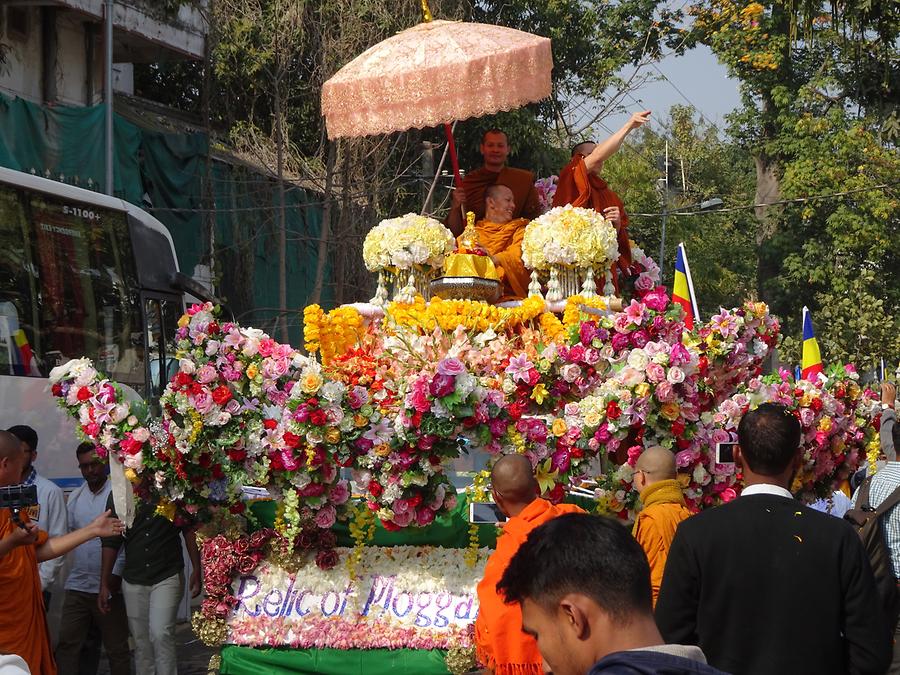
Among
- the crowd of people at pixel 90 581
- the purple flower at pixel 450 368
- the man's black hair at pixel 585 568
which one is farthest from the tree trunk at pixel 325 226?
the man's black hair at pixel 585 568

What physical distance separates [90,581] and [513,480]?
4.18m

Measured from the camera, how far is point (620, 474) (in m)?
6.99

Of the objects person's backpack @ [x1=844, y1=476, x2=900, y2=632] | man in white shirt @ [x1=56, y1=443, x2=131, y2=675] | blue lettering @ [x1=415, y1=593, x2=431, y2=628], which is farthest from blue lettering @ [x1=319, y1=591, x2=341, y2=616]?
person's backpack @ [x1=844, y1=476, x2=900, y2=632]

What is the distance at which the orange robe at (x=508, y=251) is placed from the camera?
9.53 metres

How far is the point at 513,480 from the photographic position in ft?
16.3

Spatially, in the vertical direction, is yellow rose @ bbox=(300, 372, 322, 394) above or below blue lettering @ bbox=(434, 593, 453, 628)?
above

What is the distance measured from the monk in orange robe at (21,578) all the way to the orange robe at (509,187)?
5.32 metres

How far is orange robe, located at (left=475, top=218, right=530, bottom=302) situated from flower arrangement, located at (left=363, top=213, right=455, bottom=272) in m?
0.49

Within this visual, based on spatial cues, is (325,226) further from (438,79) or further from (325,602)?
(325,602)

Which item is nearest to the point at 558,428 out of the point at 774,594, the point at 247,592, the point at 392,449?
→ the point at 392,449

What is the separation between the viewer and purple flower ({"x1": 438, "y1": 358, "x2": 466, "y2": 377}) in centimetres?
651

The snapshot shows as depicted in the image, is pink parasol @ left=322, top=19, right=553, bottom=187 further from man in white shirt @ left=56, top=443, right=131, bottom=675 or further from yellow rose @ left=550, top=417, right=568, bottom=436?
man in white shirt @ left=56, top=443, right=131, bottom=675

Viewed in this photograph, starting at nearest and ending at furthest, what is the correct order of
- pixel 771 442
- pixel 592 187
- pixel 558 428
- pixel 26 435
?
pixel 771 442
pixel 558 428
pixel 26 435
pixel 592 187

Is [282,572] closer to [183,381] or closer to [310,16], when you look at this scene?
[183,381]
